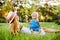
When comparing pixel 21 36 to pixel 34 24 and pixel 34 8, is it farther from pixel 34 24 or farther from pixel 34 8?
pixel 34 8

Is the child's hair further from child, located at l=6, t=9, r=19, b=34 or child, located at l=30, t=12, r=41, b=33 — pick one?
child, located at l=6, t=9, r=19, b=34

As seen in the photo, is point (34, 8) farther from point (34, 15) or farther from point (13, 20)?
point (13, 20)

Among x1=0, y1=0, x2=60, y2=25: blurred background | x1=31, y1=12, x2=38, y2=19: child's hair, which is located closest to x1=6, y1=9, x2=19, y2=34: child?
x1=0, y1=0, x2=60, y2=25: blurred background

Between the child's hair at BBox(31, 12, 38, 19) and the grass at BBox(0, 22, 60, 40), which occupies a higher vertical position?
the child's hair at BBox(31, 12, 38, 19)

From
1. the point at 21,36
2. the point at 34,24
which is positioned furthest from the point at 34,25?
the point at 21,36

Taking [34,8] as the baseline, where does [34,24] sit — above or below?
below

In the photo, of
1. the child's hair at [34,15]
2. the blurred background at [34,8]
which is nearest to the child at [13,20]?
the blurred background at [34,8]

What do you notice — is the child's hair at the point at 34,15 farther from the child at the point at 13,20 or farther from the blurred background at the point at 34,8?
the child at the point at 13,20

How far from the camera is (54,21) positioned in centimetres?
172

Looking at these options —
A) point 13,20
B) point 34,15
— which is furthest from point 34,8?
point 13,20

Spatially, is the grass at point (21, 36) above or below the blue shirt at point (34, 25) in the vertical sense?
below

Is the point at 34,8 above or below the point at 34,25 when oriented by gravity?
above

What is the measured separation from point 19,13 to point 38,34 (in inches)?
9.7

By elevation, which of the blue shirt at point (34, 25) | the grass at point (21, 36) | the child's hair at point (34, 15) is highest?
the child's hair at point (34, 15)
